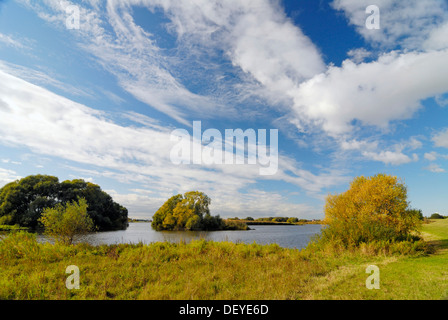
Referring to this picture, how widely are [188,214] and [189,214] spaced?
0.27 meters

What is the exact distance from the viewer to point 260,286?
23.5 ft

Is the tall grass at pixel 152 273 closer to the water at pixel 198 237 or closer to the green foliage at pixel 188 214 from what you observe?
the water at pixel 198 237

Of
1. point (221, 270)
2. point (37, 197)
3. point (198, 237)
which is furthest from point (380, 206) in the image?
point (37, 197)

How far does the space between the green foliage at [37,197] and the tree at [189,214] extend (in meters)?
15.5

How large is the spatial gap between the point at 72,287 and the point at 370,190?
86.4 ft

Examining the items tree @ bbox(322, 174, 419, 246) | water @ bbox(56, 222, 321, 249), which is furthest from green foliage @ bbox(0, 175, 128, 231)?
tree @ bbox(322, 174, 419, 246)

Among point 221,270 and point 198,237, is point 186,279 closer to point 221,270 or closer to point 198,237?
point 221,270

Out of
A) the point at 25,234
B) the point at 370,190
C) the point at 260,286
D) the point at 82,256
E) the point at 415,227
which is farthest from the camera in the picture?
the point at 370,190

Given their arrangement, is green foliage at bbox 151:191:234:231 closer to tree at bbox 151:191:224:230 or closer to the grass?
tree at bbox 151:191:224:230

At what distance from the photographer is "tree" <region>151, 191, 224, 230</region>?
207 ft

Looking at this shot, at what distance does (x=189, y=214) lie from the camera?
6341 centimetres

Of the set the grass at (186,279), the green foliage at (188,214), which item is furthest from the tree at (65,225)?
the green foliage at (188,214)
